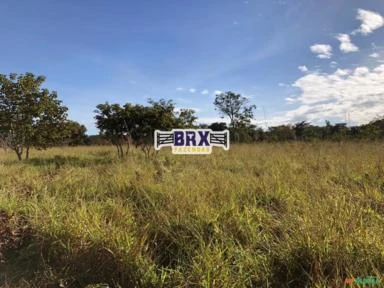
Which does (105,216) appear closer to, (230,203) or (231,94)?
(230,203)

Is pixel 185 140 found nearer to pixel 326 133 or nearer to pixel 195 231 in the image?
pixel 326 133

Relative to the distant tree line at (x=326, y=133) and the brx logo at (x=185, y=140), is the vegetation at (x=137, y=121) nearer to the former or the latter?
the brx logo at (x=185, y=140)

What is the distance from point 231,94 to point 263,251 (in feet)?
114

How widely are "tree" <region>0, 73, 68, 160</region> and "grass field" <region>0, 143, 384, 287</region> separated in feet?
25.8

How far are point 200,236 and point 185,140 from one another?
8773mm

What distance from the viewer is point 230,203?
3996 millimetres

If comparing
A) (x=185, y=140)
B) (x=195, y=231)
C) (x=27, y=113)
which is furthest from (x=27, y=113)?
(x=195, y=231)

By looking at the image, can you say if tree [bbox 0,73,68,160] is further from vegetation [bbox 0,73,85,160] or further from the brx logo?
the brx logo

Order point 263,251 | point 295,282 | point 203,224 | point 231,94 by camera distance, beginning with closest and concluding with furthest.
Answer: point 295,282, point 263,251, point 203,224, point 231,94

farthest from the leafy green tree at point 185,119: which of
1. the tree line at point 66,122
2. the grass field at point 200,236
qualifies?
the grass field at point 200,236

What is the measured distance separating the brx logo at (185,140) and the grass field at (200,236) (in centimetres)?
626

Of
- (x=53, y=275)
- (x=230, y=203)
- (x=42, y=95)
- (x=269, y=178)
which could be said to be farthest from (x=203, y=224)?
(x=42, y=95)

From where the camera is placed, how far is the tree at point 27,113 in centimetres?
1205

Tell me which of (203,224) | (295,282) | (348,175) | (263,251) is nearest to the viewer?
(295,282)
